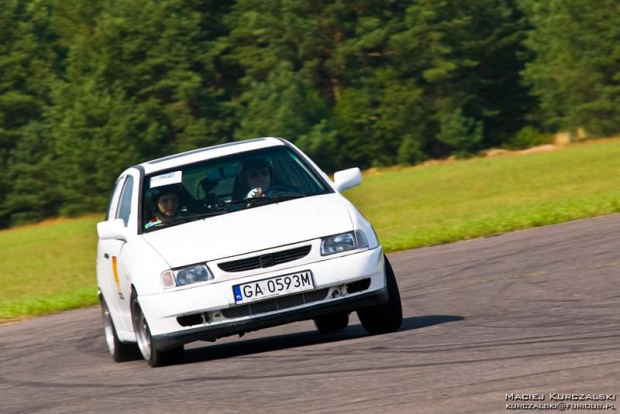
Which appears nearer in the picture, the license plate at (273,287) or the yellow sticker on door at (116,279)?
the license plate at (273,287)

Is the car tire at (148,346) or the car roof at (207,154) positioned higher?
the car roof at (207,154)

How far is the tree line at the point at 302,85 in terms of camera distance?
73.9 metres

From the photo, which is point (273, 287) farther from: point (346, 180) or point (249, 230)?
point (346, 180)

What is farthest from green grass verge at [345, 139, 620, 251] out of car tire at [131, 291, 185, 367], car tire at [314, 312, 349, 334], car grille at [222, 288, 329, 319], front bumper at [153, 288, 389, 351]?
car grille at [222, 288, 329, 319]

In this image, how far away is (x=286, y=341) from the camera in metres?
9.66

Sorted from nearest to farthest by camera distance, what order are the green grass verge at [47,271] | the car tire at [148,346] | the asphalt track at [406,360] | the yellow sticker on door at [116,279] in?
the asphalt track at [406,360] < the car tire at [148,346] < the yellow sticker on door at [116,279] < the green grass verge at [47,271]

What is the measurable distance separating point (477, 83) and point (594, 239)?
62.8 m

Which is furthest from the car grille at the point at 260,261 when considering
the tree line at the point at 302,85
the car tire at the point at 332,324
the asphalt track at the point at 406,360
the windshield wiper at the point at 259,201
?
the tree line at the point at 302,85

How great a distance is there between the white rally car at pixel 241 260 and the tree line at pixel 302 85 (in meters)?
62.1

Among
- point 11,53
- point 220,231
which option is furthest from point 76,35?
point 220,231

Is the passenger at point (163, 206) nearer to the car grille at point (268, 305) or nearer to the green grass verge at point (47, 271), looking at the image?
the car grille at point (268, 305)

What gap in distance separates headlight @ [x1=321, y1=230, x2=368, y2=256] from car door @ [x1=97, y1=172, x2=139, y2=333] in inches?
59.8

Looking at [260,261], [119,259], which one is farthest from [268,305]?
[119,259]

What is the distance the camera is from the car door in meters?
9.36
